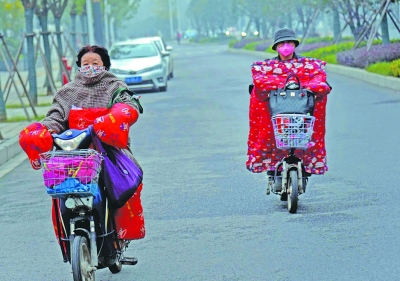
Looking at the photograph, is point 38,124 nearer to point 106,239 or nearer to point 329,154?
point 106,239

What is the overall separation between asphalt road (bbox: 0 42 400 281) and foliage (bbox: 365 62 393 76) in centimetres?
705

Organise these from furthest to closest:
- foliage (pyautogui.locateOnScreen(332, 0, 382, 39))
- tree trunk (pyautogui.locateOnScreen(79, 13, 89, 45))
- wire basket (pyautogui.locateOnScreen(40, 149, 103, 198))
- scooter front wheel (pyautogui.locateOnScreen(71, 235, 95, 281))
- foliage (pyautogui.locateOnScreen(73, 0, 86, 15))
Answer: tree trunk (pyautogui.locateOnScreen(79, 13, 89, 45)) → foliage (pyautogui.locateOnScreen(73, 0, 86, 15)) → foliage (pyautogui.locateOnScreen(332, 0, 382, 39)) → scooter front wheel (pyautogui.locateOnScreen(71, 235, 95, 281)) → wire basket (pyautogui.locateOnScreen(40, 149, 103, 198))

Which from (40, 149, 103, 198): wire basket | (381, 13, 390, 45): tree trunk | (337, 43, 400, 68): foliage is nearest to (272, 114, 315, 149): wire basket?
(40, 149, 103, 198): wire basket

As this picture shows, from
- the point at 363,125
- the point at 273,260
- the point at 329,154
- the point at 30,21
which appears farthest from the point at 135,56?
the point at 273,260

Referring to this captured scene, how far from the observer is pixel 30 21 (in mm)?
22094

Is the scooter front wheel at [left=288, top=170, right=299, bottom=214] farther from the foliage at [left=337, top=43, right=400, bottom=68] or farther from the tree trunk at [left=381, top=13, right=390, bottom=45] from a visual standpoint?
the tree trunk at [left=381, top=13, right=390, bottom=45]

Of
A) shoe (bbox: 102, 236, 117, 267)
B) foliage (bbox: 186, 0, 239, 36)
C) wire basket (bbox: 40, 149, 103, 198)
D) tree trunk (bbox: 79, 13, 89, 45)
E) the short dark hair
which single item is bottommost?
foliage (bbox: 186, 0, 239, 36)

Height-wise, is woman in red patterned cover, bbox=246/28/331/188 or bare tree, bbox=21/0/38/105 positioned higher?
woman in red patterned cover, bbox=246/28/331/188

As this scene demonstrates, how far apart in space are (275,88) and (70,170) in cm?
318

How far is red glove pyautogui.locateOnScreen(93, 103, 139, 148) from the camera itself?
513 centimetres

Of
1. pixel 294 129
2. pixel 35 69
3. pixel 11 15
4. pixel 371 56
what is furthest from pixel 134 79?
pixel 11 15

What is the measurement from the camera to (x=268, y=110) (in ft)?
26.5

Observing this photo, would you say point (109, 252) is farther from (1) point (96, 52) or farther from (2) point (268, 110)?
(2) point (268, 110)

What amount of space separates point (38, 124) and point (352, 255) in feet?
7.78
